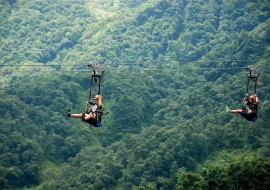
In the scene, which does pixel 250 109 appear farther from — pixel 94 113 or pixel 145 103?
pixel 145 103

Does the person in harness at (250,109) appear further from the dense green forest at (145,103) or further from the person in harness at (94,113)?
the person in harness at (94,113)

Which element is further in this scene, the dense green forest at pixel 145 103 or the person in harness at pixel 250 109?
the dense green forest at pixel 145 103

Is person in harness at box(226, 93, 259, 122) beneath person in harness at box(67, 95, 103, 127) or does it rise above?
above

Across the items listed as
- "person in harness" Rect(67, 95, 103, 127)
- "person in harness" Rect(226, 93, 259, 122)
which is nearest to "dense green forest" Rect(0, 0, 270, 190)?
"person in harness" Rect(226, 93, 259, 122)

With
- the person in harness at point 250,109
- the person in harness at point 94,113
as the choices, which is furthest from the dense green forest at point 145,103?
the person in harness at point 94,113

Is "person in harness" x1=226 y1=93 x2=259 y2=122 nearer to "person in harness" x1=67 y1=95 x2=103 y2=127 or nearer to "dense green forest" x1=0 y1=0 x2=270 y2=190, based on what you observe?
"dense green forest" x1=0 y1=0 x2=270 y2=190

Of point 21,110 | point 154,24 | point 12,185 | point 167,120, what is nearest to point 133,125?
point 167,120

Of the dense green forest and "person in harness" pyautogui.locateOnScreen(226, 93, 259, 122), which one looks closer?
"person in harness" pyautogui.locateOnScreen(226, 93, 259, 122)

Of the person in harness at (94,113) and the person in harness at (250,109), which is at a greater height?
the person in harness at (250,109)

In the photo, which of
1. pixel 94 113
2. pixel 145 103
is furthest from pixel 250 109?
pixel 145 103
